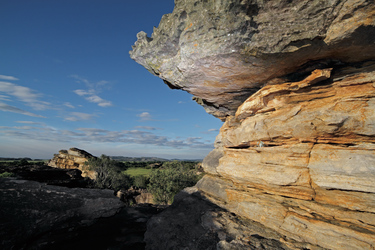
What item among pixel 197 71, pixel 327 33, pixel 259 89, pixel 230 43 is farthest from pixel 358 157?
pixel 197 71

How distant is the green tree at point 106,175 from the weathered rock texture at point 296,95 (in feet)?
167

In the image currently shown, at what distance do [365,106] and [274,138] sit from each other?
15.6 ft

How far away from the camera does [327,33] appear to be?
25.9 ft

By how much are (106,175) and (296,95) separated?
58468 mm

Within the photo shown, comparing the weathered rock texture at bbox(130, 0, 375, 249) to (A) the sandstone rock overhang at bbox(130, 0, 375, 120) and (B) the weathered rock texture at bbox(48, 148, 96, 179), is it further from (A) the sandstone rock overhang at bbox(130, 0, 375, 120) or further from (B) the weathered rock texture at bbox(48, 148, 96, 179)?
(B) the weathered rock texture at bbox(48, 148, 96, 179)

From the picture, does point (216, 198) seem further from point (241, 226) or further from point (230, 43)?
point (230, 43)

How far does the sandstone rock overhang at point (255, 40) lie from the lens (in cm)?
739

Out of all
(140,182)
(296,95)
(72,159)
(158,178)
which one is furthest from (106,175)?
(296,95)

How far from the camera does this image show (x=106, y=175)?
5419 centimetres

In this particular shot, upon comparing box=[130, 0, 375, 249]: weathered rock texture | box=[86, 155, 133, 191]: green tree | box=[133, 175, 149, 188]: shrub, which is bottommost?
box=[133, 175, 149, 188]: shrub

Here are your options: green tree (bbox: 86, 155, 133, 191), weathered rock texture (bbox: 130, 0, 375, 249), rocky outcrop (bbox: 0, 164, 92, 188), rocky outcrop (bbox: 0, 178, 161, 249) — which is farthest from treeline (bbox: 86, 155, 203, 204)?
weathered rock texture (bbox: 130, 0, 375, 249)

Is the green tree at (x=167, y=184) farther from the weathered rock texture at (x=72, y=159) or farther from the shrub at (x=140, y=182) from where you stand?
the weathered rock texture at (x=72, y=159)

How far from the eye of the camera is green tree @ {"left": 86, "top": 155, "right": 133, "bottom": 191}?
174ft

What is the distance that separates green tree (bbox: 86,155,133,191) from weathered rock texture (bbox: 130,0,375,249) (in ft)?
167
